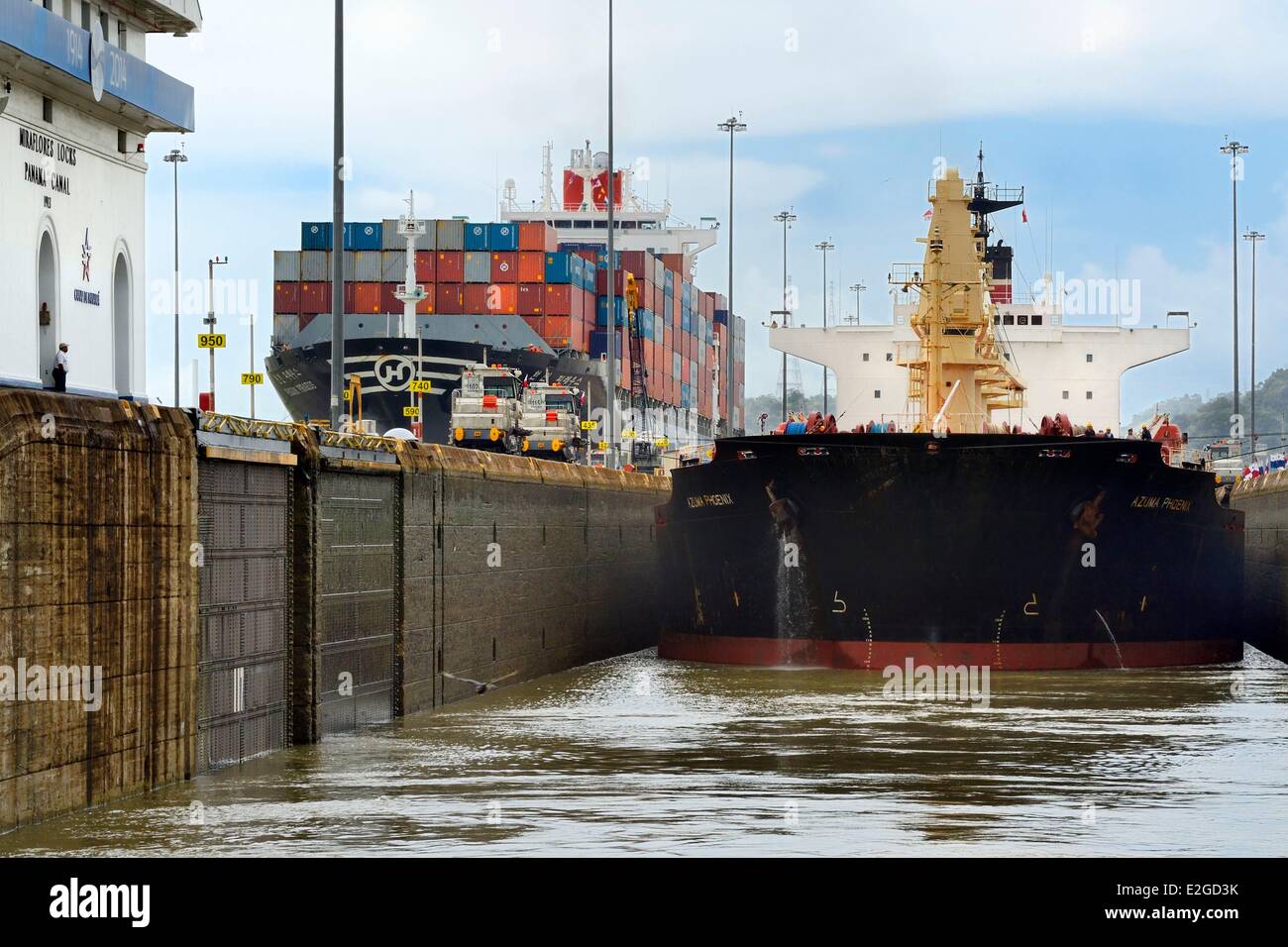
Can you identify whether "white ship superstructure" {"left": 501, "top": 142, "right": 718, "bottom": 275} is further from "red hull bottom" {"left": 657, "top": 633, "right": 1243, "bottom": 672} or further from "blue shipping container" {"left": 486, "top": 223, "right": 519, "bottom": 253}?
"red hull bottom" {"left": 657, "top": 633, "right": 1243, "bottom": 672}

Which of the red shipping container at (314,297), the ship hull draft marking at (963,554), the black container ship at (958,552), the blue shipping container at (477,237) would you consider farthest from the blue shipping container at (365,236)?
the ship hull draft marking at (963,554)

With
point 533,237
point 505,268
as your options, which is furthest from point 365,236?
point 533,237

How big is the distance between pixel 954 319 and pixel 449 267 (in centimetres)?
5028

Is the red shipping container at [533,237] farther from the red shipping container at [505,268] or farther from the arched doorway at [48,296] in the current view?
the arched doorway at [48,296]

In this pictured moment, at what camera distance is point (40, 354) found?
46.4 m

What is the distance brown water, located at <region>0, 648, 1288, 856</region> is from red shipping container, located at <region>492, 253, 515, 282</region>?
59.0 m

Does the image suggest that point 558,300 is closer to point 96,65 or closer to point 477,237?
point 477,237

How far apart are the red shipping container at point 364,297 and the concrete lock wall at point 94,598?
226 feet

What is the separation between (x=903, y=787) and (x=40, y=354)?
106 ft

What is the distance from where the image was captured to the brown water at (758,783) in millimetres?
16422

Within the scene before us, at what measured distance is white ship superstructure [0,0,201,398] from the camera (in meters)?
43.8

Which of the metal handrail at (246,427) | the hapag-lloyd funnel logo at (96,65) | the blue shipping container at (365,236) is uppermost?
the blue shipping container at (365,236)

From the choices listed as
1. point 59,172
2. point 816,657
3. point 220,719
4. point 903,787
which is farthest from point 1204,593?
point 59,172

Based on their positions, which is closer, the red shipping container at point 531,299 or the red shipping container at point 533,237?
the red shipping container at point 531,299
